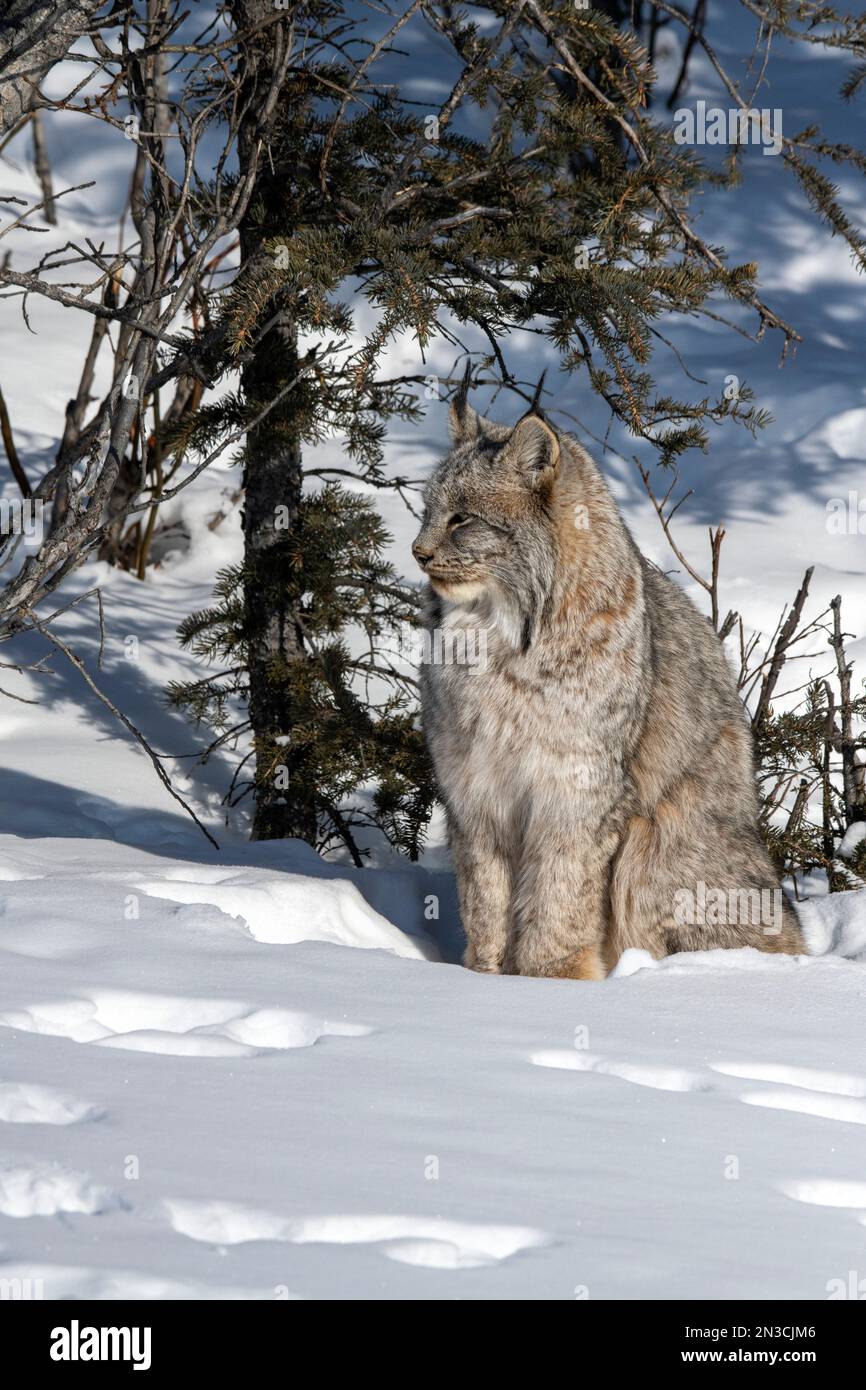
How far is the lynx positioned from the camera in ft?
13.6

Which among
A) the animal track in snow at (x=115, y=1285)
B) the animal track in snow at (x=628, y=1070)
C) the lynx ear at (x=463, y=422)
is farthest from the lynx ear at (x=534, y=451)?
the animal track in snow at (x=115, y=1285)

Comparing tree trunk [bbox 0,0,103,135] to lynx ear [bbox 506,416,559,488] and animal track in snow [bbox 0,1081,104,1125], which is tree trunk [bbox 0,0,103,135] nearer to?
lynx ear [bbox 506,416,559,488]

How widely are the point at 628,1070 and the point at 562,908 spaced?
4.74ft

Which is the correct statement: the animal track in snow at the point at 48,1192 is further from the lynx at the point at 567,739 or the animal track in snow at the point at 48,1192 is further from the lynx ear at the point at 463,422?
the lynx ear at the point at 463,422

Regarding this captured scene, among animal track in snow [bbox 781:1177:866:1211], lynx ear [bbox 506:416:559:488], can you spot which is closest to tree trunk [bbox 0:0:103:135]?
lynx ear [bbox 506:416:559:488]

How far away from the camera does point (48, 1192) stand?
2002mm

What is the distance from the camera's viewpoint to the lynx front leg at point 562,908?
4219 mm

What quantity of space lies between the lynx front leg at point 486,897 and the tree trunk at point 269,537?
3.92ft

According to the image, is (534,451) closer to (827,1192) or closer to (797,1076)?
(797,1076)

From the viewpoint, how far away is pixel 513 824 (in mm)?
4332

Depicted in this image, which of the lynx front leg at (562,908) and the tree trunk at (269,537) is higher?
the tree trunk at (269,537)

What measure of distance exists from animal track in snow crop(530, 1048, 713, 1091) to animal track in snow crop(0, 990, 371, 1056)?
0.38 meters

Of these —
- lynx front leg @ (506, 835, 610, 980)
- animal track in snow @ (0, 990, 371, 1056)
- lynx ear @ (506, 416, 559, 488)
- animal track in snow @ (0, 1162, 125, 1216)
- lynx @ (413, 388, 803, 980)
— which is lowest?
animal track in snow @ (0, 1162, 125, 1216)

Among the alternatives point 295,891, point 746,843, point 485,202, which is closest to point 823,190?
point 485,202
